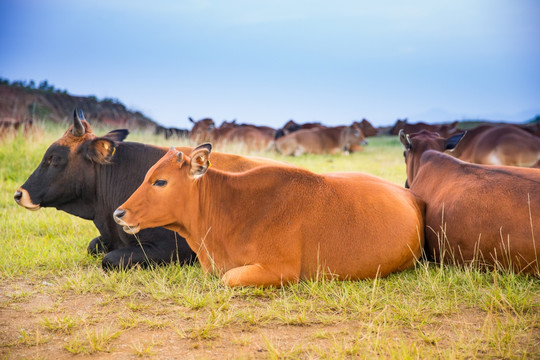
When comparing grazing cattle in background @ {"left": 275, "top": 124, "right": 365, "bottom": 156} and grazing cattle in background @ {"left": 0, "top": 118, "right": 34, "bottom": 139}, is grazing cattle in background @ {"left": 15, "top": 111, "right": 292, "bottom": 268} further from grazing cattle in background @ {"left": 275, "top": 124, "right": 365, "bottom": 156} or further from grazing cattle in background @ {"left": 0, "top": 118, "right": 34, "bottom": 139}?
grazing cattle in background @ {"left": 275, "top": 124, "right": 365, "bottom": 156}

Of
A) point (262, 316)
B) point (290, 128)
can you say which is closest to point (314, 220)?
point (262, 316)

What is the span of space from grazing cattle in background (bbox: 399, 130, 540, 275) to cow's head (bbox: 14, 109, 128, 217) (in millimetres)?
3827

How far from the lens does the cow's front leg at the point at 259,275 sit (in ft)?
15.5

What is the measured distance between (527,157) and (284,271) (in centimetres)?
948

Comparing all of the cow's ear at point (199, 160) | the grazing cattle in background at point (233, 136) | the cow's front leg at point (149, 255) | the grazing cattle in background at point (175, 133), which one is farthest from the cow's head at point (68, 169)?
the grazing cattle in background at point (233, 136)

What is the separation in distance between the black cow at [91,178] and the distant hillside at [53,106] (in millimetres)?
25173

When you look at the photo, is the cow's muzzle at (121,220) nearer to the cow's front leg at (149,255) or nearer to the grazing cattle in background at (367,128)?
the cow's front leg at (149,255)

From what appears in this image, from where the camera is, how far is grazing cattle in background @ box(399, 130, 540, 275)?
4.88 m

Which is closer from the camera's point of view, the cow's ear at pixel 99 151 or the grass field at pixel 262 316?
the grass field at pixel 262 316

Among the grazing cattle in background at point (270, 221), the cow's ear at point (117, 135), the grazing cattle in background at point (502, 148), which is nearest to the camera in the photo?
the grazing cattle in background at point (270, 221)

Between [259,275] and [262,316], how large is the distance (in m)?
0.47

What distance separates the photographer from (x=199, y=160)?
491cm

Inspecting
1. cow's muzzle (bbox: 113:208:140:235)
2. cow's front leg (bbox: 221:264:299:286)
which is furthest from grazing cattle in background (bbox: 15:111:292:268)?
cow's front leg (bbox: 221:264:299:286)

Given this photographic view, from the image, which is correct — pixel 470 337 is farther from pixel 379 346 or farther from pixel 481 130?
pixel 481 130
